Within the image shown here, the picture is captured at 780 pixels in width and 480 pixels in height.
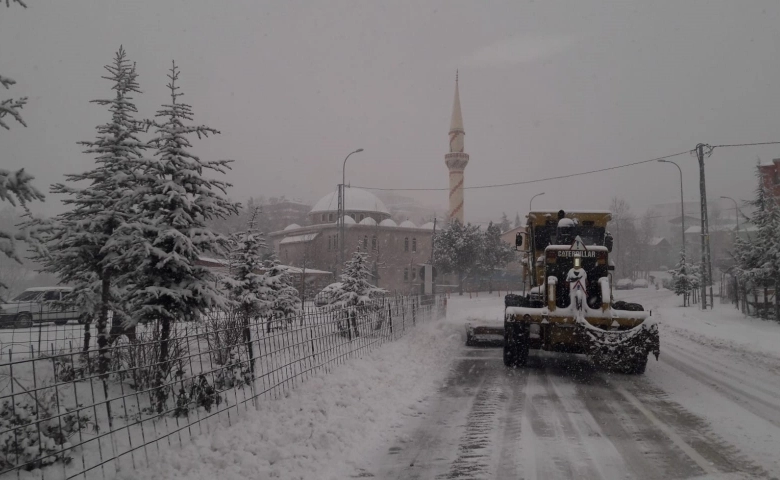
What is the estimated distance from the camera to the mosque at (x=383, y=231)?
75.3 m

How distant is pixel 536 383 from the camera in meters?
10.3

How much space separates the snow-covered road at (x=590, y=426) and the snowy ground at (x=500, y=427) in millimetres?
20

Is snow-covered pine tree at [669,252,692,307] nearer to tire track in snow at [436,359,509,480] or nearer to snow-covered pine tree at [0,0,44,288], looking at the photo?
tire track in snow at [436,359,509,480]

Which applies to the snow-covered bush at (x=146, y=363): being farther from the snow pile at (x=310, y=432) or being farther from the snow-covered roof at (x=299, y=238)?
the snow-covered roof at (x=299, y=238)

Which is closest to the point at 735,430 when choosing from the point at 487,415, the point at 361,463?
the point at 487,415

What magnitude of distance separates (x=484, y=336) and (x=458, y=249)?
162 feet

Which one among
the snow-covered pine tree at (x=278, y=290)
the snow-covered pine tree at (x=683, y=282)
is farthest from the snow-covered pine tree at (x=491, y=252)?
the snow-covered pine tree at (x=278, y=290)

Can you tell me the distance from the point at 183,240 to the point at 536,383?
6624 millimetres

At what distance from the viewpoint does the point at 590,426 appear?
7227 millimetres

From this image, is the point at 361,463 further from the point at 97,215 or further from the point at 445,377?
the point at 97,215

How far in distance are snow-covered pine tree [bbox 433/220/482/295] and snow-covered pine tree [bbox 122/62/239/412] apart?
57659mm

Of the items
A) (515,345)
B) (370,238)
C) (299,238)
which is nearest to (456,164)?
(370,238)

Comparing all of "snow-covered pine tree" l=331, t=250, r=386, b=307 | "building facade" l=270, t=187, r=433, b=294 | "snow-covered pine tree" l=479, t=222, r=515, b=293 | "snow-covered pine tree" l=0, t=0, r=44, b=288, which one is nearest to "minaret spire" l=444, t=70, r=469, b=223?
"building facade" l=270, t=187, r=433, b=294

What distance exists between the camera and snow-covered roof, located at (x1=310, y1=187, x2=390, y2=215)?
81031 mm
